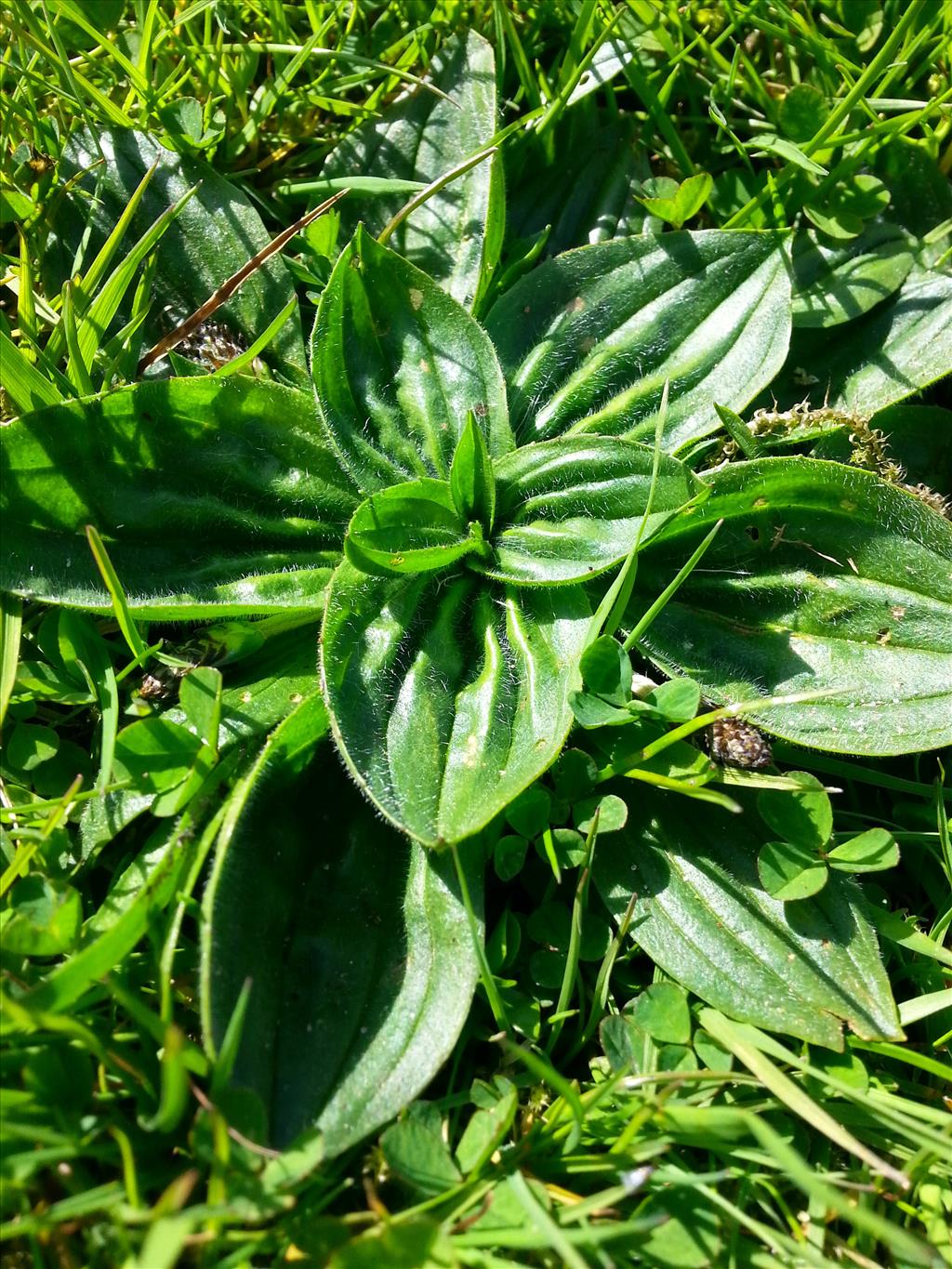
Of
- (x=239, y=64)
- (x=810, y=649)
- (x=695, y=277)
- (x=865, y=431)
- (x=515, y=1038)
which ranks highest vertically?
(x=239, y=64)

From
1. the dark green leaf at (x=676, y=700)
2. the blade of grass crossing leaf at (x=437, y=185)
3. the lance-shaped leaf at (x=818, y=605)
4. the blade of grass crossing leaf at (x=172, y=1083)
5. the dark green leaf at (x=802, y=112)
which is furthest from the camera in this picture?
the dark green leaf at (x=802, y=112)

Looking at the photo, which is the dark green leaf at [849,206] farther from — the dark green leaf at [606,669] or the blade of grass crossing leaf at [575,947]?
the blade of grass crossing leaf at [575,947]

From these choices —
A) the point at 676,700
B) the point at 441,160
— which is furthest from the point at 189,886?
the point at 441,160

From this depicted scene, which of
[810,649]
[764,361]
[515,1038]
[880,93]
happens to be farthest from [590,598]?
[880,93]

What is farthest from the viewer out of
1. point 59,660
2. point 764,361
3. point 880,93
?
point 880,93

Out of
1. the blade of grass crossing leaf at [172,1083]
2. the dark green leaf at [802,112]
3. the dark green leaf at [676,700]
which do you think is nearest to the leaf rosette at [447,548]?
the dark green leaf at [676,700]

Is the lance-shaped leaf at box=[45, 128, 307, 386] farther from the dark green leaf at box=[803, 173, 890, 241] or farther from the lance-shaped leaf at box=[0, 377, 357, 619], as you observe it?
the dark green leaf at box=[803, 173, 890, 241]

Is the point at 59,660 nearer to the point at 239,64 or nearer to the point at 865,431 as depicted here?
the point at 239,64

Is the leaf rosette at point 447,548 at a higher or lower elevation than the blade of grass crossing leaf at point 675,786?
higher
